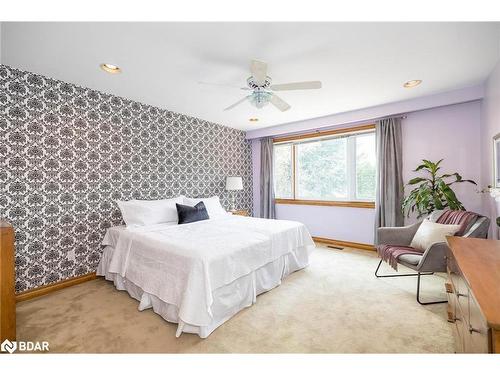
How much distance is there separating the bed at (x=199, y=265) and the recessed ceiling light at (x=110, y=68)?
1743 millimetres

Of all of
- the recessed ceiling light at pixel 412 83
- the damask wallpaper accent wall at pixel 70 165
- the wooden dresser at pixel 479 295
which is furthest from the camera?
the recessed ceiling light at pixel 412 83

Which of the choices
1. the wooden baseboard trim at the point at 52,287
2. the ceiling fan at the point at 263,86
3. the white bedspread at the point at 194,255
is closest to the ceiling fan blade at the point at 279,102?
the ceiling fan at the point at 263,86

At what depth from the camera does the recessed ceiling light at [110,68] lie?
7.64ft

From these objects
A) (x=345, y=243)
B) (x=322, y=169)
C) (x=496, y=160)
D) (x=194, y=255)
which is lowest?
(x=345, y=243)

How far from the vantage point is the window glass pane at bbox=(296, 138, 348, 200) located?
440 cm

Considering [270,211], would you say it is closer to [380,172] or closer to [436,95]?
[380,172]

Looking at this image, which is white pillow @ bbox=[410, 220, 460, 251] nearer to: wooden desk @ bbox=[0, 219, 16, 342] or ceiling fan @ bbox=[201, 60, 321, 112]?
ceiling fan @ bbox=[201, 60, 321, 112]

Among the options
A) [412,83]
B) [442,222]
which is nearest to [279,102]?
[412,83]

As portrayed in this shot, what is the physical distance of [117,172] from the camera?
3.17 meters

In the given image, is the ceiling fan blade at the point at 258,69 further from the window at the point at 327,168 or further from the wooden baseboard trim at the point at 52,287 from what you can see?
the wooden baseboard trim at the point at 52,287

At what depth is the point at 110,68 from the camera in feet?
7.82

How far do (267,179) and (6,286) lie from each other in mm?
4185

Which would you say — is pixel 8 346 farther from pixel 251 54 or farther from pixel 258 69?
pixel 251 54

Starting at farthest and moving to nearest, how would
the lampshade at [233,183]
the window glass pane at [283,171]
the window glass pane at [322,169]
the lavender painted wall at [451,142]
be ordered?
1. the window glass pane at [283,171]
2. the lampshade at [233,183]
3. the window glass pane at [322,169]
4. the lavender painted wall at [451,142]
